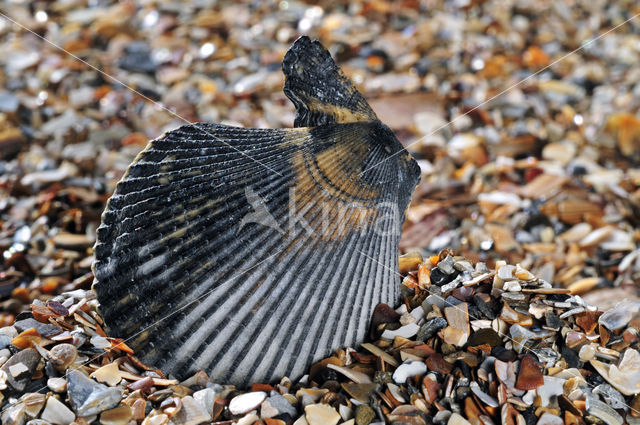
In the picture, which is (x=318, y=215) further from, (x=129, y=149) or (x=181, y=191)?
(x=129, y=149)

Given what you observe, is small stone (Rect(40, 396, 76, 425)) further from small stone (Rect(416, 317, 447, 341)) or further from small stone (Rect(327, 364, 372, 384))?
small stone (Rect(416, 317, 447, 341))

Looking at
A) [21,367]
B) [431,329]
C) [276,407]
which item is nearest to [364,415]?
[276,407]

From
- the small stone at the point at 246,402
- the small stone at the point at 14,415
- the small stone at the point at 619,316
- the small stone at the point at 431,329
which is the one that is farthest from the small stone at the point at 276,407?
the small stone at the point at 619,316

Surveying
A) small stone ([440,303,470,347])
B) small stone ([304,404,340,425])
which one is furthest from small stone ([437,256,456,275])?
small stone ([304,404,340,425])

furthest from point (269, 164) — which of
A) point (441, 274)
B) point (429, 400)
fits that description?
point (429, 400)

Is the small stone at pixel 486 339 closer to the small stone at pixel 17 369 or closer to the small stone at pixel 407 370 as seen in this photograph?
the small stone at pixel 407 370

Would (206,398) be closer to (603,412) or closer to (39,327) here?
(39,327)
